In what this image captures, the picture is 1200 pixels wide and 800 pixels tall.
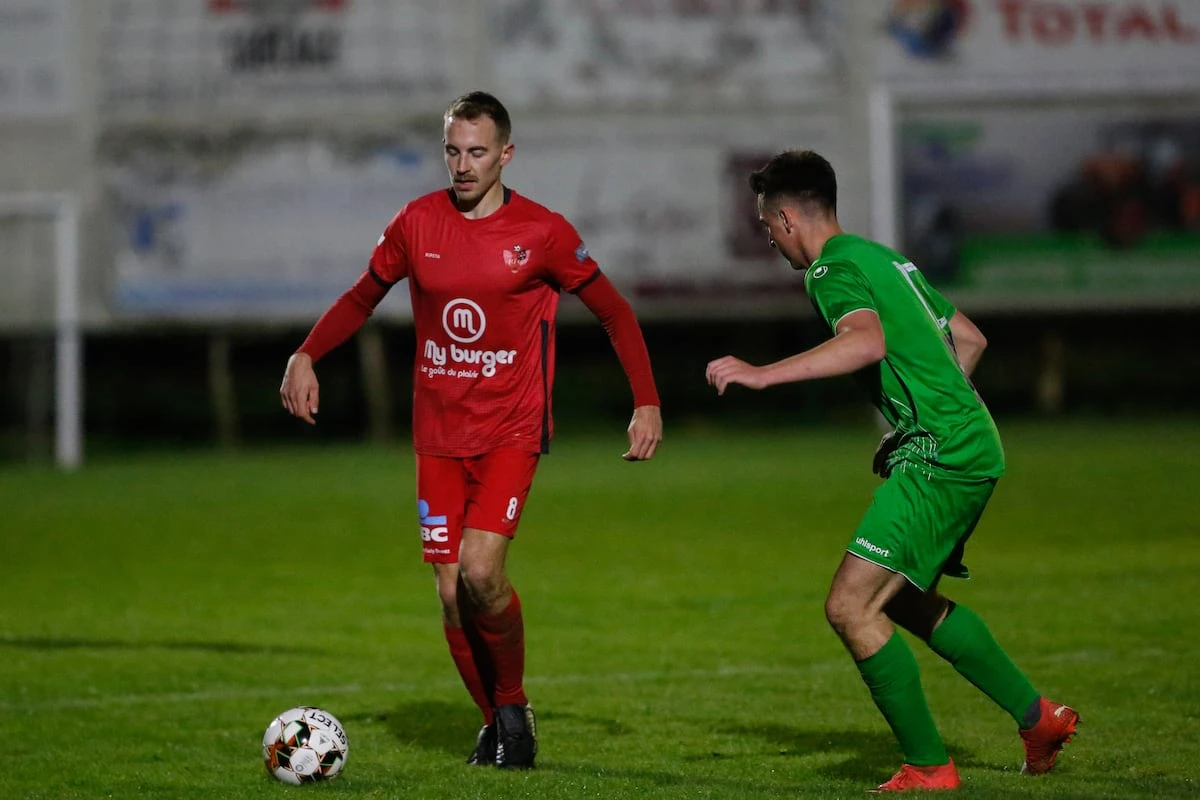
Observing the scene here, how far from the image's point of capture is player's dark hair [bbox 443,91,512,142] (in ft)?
21.3

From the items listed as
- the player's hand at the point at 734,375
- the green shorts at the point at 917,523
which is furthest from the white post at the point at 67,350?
the player's hand at the point at 734,375

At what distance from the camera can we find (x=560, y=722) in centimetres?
751

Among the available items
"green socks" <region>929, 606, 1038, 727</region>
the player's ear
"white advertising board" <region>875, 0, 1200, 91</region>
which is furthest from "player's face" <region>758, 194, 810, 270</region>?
"white advertising board" <region>875, 0, 1200, 91</region>

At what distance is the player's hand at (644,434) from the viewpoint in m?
6.44

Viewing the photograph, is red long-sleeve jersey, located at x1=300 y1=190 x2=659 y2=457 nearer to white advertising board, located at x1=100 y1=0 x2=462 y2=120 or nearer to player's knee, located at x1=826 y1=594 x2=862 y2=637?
player's knee, located at x1=826 y1=594 x2=862 y2=637

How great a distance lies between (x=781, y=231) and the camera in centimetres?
600

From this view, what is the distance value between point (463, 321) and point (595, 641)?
11.1ft

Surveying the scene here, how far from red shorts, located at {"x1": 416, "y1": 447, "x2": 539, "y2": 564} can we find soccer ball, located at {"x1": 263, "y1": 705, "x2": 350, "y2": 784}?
729 millimetres

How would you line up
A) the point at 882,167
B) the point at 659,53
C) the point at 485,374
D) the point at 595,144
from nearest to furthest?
the point at 485,374 → the point at 882,167 → the point at 595,144 → the point at 659,53

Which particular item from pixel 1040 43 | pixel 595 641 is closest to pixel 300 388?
pixel 595 641

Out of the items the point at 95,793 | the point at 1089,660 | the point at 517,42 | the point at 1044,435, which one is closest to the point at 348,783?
the point at 95,793

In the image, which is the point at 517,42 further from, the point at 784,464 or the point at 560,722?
the point at 560,722

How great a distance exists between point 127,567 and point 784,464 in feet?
32.5

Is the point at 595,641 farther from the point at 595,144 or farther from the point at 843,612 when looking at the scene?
the point at 595,144
